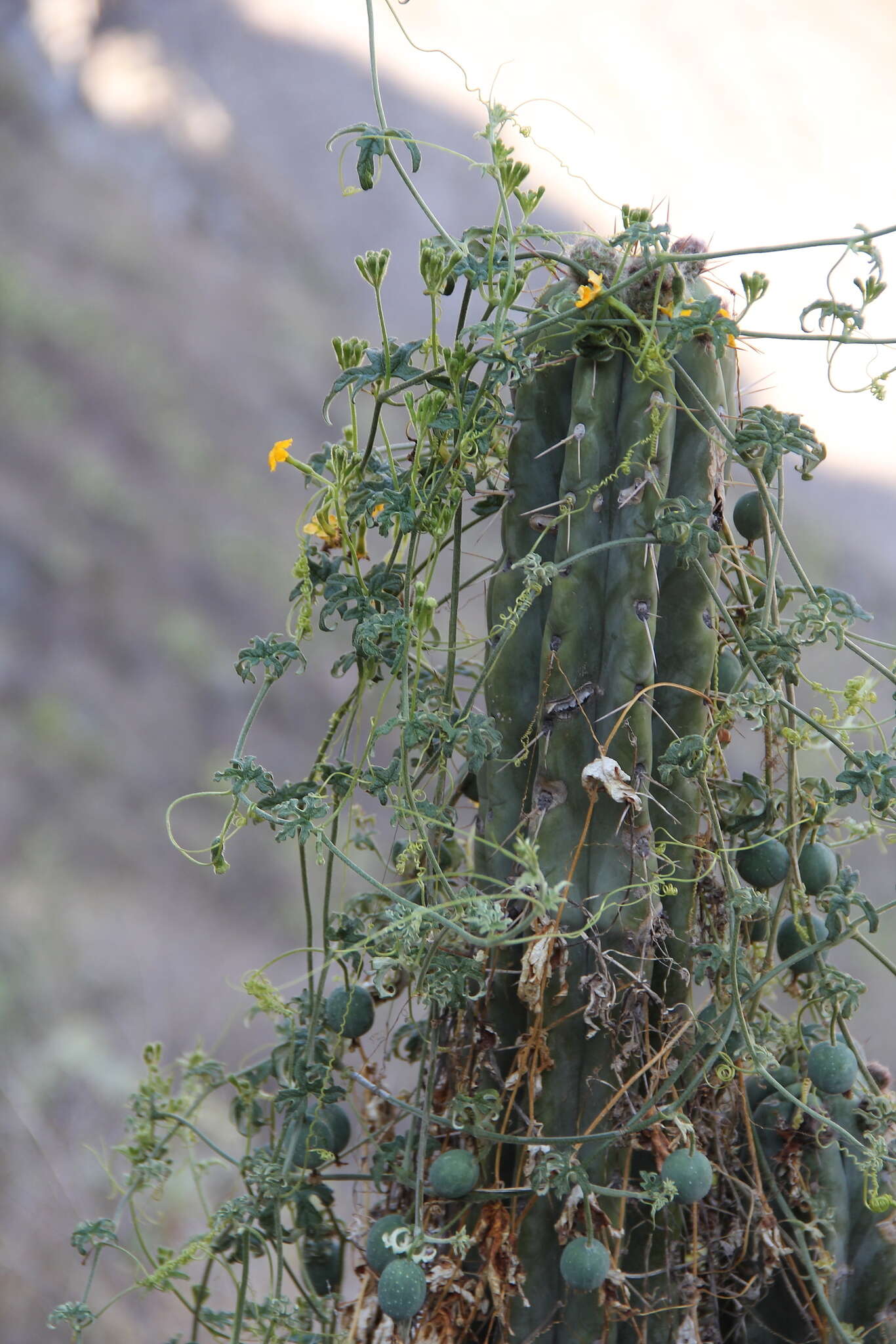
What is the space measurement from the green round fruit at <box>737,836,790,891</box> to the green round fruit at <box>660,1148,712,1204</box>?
21 cm

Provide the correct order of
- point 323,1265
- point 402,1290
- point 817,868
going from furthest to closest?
point 323,1265, point 817,868, point 402,1290

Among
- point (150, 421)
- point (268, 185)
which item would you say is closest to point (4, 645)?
point (150, 421)

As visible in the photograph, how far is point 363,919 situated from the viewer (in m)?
0.84

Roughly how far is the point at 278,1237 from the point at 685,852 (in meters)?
0.46

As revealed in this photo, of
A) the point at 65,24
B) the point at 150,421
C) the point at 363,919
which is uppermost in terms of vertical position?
the point at 65,24

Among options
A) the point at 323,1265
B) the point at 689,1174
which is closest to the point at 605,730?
the point at 689,1174

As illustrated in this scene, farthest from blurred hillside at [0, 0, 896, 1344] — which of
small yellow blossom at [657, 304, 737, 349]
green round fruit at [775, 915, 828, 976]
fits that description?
small yellow blossom at [657, 304, 737, 349]

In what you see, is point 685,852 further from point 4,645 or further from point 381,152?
point 4,645

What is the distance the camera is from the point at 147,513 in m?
4.38

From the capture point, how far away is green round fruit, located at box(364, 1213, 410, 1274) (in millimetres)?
740

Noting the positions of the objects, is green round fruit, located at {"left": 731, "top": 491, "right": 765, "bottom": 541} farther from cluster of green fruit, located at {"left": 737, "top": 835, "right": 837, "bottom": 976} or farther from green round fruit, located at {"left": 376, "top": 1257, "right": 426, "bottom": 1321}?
green round fruit, located at {"left": 376, "top": 1257, "right": 426, "bottom": 1321}

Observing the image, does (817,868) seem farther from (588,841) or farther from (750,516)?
(750,516)

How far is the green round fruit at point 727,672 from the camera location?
0.83m

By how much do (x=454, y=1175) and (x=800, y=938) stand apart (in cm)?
33
